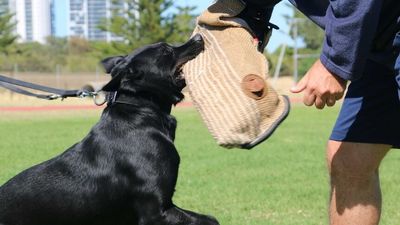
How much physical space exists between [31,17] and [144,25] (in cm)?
2455

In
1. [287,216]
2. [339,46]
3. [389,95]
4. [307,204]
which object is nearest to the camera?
[339,46]

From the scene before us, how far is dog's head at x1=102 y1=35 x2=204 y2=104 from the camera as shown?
427cm

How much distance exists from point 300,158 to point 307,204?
3528 mm

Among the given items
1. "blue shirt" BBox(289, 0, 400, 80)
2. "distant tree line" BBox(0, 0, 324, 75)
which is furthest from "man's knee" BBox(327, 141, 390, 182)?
"distant tree line" BBox(0, 0, 324, 75)

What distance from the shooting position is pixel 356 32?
9.10 ft

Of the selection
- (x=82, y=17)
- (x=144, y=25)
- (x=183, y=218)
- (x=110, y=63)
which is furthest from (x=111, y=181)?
(x=82, y=17)

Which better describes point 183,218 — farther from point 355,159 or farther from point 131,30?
point 131,30

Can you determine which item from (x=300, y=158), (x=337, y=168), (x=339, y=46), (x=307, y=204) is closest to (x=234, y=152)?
(x=300, y=158)

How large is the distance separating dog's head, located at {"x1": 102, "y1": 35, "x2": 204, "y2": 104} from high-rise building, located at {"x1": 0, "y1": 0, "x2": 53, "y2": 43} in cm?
4511

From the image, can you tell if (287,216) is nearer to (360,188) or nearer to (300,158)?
(360,188)

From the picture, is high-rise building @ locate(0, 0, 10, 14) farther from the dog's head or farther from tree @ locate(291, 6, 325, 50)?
the dog's head

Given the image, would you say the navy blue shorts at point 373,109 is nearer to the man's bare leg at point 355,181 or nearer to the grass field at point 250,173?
the man's bare leg at point 355,181

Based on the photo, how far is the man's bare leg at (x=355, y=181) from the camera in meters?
3.66

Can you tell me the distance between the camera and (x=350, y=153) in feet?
12.0
